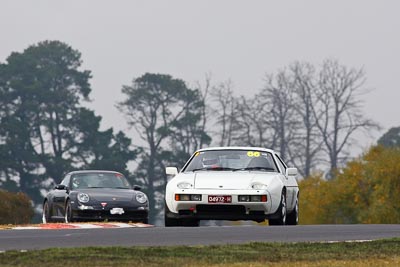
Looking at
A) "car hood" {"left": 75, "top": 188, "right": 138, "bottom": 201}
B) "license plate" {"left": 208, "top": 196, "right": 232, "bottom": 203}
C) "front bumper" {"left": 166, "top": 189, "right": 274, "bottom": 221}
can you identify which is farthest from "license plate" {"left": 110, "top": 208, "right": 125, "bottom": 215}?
"license plate" {"left": 208, "top": 196, "right": 232, "bottom": 203}

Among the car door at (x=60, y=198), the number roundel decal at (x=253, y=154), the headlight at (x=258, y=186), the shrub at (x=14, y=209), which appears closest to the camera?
the headlight at (x=258, y=186)

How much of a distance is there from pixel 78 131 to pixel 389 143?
3390 cm

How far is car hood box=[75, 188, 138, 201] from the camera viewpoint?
1168 inches

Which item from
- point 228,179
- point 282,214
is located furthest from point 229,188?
point 282,214

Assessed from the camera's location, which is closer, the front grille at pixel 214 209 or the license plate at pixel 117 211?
the front grille at pixel 214 209

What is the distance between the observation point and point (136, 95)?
4599 inches

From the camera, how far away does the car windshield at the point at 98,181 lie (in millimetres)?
30516

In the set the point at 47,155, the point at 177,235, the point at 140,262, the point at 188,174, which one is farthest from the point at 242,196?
the point at 47,155

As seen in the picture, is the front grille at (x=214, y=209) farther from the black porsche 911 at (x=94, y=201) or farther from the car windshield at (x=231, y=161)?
the black porsche 911 at (x=94, y=201)

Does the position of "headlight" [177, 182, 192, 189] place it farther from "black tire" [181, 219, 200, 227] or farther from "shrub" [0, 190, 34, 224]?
"shrub" [0, 190, 34, 224]

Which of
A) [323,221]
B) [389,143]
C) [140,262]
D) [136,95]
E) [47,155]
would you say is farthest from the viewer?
[389,143]

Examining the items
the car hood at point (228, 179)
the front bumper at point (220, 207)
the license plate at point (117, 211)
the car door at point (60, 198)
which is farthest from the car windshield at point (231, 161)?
the car door at point (60, 198)

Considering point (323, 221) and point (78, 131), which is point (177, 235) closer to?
point (323, 221)

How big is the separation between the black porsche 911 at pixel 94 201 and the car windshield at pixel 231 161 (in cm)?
491
